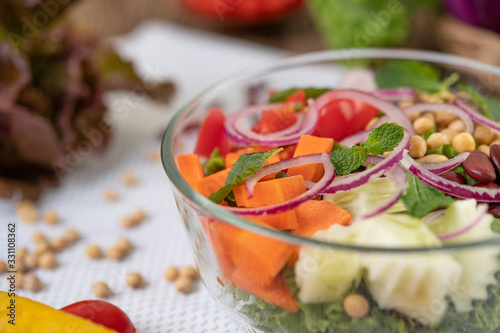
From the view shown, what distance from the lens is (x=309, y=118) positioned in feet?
4.28

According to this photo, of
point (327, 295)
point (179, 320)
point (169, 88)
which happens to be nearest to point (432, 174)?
point (327, 295)

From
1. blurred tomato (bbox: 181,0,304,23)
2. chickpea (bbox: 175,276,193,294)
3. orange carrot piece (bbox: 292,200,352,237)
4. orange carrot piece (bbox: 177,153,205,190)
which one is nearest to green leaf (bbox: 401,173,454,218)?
orange carrot piece (bbox: 292,200,352,237)

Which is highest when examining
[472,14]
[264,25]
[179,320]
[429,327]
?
[429,327]

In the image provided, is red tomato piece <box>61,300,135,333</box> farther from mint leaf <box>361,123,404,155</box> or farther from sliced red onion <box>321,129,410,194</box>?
mint leaf <box>361,123,404,155</box>

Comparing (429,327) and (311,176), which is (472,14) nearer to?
(311,176)

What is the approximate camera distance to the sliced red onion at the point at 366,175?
1028mm

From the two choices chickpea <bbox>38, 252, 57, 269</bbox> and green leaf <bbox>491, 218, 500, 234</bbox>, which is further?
chickpea <bbox>38, 252, 57, 269</bbox>

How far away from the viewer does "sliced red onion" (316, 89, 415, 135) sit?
49.0 inches

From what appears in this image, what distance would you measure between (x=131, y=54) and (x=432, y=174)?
2.01 metres

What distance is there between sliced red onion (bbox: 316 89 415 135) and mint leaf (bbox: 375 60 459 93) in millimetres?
264

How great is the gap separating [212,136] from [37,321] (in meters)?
0.63

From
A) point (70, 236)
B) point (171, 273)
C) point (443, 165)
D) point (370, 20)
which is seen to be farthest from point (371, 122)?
point (370, 20)

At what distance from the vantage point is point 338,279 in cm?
87

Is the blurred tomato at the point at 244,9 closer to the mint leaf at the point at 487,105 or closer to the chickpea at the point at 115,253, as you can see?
the mint leaf at the point at 487,105
